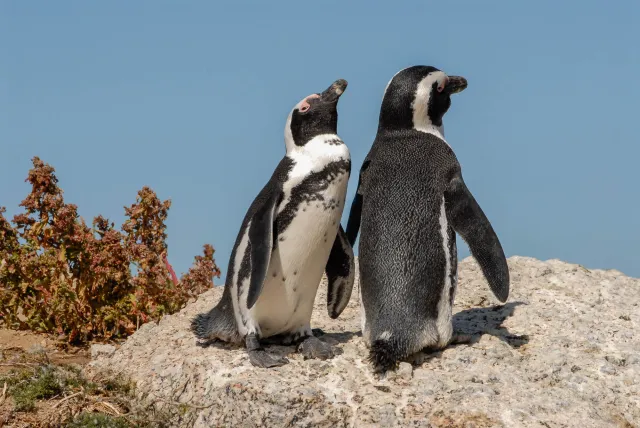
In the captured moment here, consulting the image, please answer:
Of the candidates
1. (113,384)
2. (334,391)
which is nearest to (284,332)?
(334,391)

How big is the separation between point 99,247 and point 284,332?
264 cm

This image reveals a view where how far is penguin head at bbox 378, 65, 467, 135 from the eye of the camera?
19.2 feet

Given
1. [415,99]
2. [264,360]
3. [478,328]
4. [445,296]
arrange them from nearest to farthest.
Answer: [264,360] < [445,296] < [415,99] < [478,328]

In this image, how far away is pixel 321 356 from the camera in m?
5.55

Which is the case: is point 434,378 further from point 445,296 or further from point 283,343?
point 283,343

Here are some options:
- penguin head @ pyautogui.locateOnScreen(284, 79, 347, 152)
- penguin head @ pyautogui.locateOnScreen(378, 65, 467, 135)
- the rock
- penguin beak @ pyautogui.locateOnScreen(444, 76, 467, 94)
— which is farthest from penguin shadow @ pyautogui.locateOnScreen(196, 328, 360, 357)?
penguin beak @ pyautogui.locateOnScreen(444, 76, 467, 94)

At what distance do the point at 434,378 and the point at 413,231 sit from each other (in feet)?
2.92

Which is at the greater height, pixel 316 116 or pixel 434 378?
pixel 316 116

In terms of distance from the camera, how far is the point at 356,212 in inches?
239

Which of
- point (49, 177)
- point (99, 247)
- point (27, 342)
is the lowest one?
point (27, 342)

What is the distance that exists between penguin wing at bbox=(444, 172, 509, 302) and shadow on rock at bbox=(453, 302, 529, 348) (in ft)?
1.66

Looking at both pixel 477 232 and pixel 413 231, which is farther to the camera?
pixel 477 232

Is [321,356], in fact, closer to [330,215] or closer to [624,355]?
[330,215]

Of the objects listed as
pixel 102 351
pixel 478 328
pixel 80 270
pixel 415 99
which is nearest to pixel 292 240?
pixel 415 99
